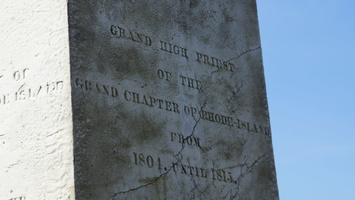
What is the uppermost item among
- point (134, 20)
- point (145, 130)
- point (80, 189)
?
point (134, 20)

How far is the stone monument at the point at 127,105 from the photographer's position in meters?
5.24

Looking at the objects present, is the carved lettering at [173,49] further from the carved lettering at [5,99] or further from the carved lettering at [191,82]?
the carved lettering at [5,99]

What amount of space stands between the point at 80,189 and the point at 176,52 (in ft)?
5.03

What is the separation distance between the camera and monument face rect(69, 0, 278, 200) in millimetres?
5328

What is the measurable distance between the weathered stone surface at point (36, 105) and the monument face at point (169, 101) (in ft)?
0.31

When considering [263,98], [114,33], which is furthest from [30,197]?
[263,98]

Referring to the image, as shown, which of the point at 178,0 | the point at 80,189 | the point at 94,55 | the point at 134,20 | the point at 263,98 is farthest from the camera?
the point at 263,98

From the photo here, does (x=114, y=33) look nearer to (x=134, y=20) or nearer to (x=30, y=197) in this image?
(x=134, y=20)

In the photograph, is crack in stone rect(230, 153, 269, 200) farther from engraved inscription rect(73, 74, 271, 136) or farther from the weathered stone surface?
the weathered stone surface

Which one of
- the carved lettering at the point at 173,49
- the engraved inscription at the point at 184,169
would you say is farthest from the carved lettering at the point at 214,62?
the engraved inscription at the point at 184,169

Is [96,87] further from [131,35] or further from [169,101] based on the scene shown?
[169,101]

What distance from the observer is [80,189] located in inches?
199

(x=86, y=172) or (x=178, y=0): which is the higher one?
(x=178, y=0)

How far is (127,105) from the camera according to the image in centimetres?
557
